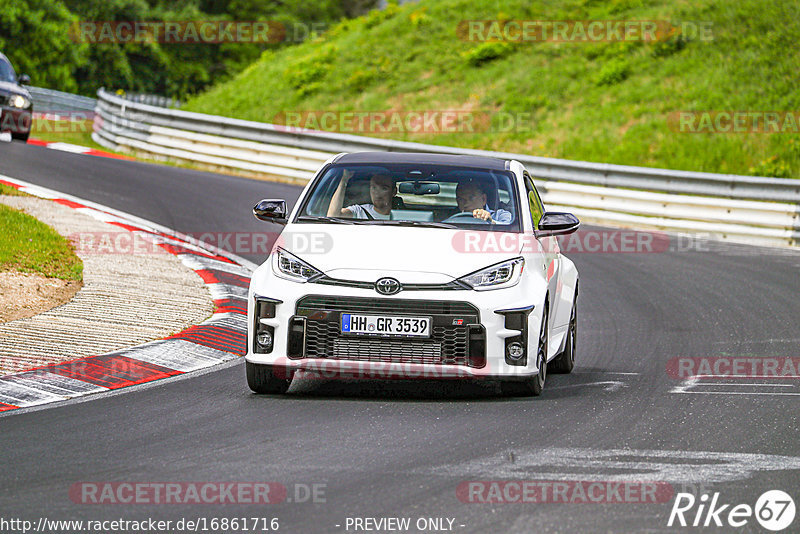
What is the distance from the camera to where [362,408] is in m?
7.73

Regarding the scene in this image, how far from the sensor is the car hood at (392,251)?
7.70 metres

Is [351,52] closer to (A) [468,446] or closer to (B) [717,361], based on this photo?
(B) [717,361]

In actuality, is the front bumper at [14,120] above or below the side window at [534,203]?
below

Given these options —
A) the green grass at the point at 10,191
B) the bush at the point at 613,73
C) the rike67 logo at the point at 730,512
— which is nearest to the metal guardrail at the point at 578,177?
the green grass at the point at 10,191

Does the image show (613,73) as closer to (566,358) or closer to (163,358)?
(566,358)

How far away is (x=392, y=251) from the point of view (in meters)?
7.84

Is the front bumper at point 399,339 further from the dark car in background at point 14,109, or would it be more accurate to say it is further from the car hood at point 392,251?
the dark car in background at point 14,109

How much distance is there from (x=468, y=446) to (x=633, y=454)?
0.86 meters

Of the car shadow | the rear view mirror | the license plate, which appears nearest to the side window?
the rear view mirror

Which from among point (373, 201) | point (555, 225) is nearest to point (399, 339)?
point (373, 201)

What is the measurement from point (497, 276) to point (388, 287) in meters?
0.72

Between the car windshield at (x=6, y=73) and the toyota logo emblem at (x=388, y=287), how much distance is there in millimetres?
→ 19567

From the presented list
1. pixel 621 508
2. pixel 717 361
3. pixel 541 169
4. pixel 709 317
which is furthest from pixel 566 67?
pixel 621 508

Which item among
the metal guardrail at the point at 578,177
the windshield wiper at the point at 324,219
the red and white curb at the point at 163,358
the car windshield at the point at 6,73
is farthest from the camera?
the car windshield at the point at 6,73
